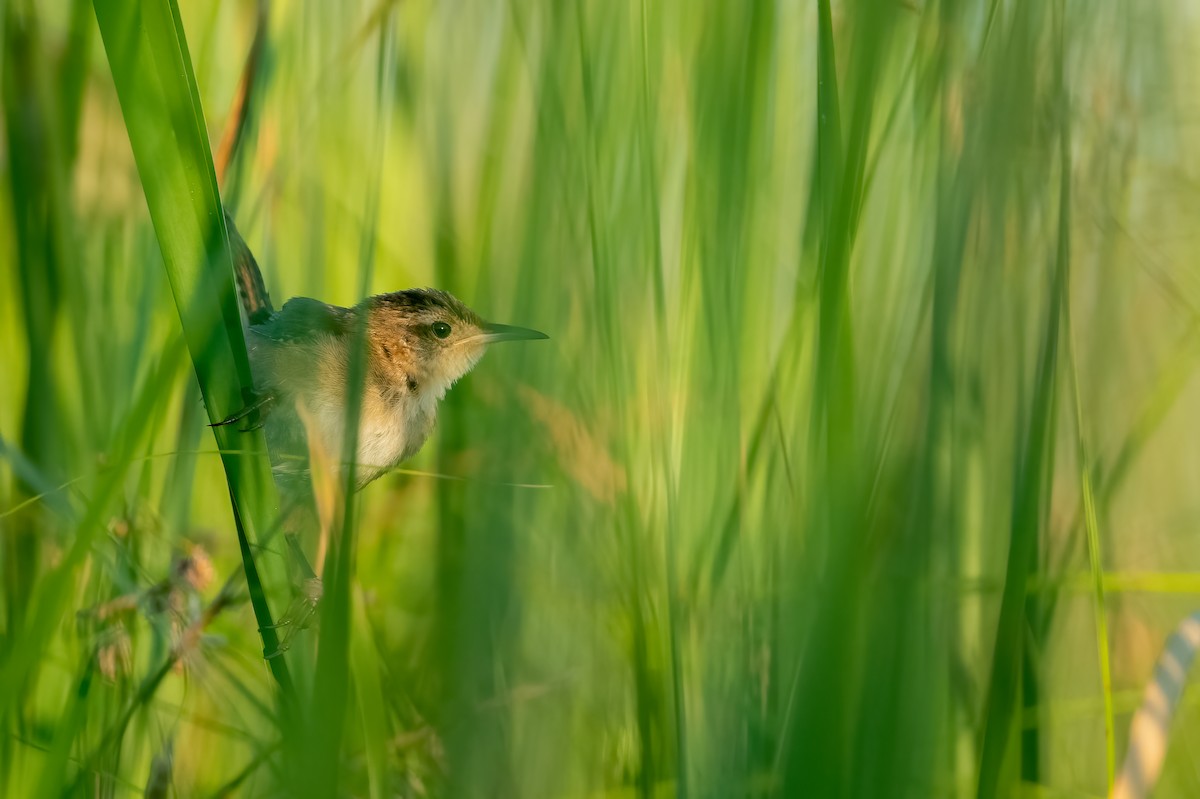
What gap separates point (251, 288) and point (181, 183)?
819 mm

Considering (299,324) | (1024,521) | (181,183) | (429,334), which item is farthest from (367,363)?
(1024,521)

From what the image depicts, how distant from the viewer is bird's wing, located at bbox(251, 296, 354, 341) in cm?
166

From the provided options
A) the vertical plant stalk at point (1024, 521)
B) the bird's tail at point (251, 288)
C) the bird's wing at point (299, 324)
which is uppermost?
the bird's tail at point (251, 288)

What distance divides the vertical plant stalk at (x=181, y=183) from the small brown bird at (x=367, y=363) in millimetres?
304

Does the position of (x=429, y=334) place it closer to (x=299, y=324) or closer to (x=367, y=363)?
(x=299, y=324)

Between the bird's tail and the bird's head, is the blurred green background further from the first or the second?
the bird's head

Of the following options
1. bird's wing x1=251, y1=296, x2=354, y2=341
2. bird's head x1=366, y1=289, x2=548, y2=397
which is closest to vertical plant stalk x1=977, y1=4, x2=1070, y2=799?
bird's wing x1=251, y1=296, x2=354, y2=341

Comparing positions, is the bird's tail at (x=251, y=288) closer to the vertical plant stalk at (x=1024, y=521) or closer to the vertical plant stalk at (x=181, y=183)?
the vertical plant stalk at (x=181, y=183)

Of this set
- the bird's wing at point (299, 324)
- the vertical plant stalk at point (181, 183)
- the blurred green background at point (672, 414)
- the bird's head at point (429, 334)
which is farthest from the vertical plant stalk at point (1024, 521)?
the bird's head at point (429, 334)

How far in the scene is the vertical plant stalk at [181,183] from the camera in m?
0.93

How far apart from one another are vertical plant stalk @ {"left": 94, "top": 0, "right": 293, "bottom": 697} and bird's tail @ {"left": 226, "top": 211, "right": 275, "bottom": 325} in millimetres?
597

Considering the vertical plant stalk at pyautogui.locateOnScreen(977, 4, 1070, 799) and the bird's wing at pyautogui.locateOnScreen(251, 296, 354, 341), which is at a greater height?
the bird's wing at pyautogui.locateOnScreen(251, 296, 354, 341)

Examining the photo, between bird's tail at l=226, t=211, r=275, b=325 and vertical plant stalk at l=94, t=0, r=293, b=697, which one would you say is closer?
vertical plant stalk at l=94, t=0, r=293, b=697

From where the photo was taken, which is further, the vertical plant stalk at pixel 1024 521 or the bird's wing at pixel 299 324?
the bird's wing at pixel 299 324
